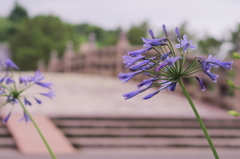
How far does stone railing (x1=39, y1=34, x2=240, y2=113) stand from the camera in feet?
28.0

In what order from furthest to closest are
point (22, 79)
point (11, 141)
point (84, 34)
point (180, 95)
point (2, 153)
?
1. point (84, 34)
2. point (180, 95)
3. point (11, 141)
4. point (2, 153)
5. point (22, 79)

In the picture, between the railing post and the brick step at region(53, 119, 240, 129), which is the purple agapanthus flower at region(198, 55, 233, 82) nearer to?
the brick step at region(53, 119, 240, 129)

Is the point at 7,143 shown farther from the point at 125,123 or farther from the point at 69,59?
the point at 69,59

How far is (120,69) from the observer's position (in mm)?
13836

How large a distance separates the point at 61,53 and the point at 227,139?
→ 30218mm

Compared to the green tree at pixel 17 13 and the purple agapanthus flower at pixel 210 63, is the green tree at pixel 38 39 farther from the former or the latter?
the purple agapanthus flower at pixel 210 63

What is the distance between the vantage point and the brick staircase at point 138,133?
18.8ft

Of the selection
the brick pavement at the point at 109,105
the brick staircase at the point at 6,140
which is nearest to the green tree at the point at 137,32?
the brick pavement at the point at 109,105

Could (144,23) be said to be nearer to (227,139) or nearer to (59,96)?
(59,96)

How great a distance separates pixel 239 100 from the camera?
7.85 m

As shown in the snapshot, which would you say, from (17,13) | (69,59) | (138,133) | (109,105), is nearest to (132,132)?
(138,133)

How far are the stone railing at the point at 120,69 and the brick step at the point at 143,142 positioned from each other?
1.62 meters

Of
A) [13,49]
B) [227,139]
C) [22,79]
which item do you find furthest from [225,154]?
[13,49]

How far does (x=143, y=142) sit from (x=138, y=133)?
209 millimetres
